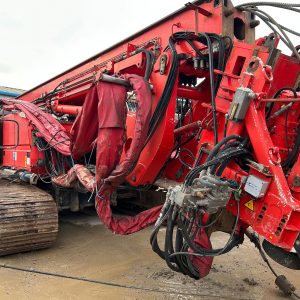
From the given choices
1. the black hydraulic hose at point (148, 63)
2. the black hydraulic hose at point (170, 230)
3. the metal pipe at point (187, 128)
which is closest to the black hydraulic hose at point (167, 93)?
the black hydraulic hose at point (148, 63)

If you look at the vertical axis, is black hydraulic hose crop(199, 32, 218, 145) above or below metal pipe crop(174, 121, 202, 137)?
above

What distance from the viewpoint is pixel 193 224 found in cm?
268

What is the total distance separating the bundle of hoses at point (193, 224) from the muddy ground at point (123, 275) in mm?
810

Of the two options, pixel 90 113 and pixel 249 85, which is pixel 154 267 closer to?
pixel 90 113

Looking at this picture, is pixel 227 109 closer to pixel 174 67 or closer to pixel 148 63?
pixel 174 67

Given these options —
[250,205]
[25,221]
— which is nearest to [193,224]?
[250,205]

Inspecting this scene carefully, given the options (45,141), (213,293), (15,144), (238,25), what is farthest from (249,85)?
(15,144)

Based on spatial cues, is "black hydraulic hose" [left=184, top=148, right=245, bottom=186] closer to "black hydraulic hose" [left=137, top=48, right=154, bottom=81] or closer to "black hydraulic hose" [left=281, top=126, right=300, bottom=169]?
"black hydraulic hose" [left=281, top=126, right=300, bottom=169]

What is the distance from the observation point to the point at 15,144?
564cm

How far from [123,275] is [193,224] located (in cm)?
176

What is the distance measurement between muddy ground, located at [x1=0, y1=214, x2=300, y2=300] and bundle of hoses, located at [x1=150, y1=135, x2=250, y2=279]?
31.9 inches

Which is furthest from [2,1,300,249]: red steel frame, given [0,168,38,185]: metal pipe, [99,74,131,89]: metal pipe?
[0,168,38,185]: metal pipe

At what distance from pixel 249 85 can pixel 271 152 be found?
20.0 inches

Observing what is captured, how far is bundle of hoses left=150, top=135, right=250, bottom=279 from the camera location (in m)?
2.58
